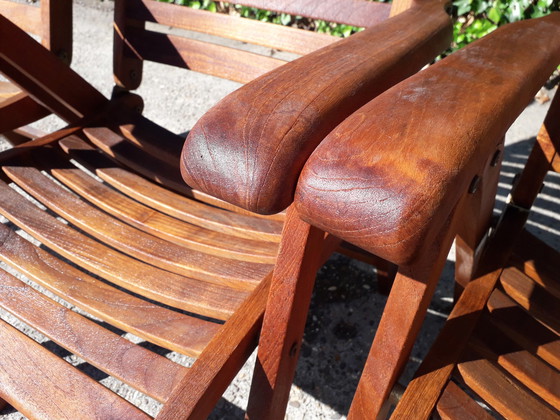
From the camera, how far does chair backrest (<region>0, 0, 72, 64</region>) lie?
153 centimetres

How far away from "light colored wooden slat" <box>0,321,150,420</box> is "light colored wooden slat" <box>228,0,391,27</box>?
1.06 metres

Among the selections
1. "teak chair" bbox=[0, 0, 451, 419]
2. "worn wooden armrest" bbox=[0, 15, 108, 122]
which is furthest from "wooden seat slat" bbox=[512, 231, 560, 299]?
"worn wooden armrest" bbox=[0, 15, 108, 122]

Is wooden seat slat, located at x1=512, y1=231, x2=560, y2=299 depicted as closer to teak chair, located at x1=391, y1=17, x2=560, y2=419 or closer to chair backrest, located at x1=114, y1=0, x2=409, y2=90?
teak chair, located at x1=391, y1=17, x2=560, y2=419

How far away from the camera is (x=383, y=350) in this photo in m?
0.84

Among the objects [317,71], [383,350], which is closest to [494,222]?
[383,350]

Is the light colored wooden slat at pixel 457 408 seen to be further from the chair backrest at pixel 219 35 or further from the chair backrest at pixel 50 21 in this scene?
the chair backrest at pixel 50 21

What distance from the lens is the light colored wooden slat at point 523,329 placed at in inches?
40.1

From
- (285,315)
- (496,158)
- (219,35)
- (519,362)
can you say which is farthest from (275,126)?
(219,35)

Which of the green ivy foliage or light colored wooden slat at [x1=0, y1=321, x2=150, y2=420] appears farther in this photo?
the green ivy foliage

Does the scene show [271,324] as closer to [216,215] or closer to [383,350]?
[383,350]

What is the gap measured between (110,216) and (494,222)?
34.4 inches

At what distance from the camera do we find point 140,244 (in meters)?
1.15

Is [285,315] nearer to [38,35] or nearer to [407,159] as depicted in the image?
[407,159]

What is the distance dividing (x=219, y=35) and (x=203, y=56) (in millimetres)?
90
